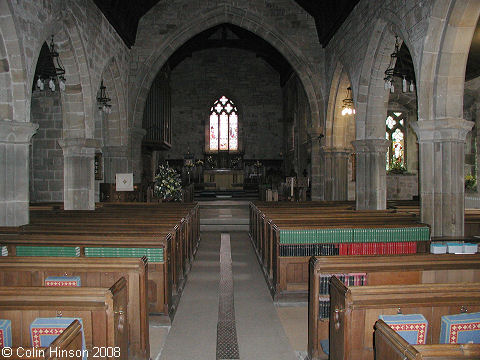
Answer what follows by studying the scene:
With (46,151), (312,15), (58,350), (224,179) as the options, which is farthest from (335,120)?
(58,350)

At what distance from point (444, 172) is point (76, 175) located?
692 cm

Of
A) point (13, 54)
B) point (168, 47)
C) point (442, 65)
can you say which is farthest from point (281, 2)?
point (13, 54)

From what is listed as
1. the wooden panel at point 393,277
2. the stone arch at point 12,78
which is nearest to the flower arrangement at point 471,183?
the wooden panel at point 393,277

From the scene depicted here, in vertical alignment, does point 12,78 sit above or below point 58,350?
above

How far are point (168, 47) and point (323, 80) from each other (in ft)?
16.2

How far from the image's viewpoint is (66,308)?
7.52 feet

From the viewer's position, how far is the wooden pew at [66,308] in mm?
2297

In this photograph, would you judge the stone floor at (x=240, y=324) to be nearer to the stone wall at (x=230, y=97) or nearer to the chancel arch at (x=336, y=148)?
the chancel arch at (x=336, y=148)

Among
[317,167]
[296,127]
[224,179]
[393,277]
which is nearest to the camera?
[393,277]

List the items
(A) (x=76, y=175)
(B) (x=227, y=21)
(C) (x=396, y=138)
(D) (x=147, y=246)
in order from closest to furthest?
(D) (x=147, y=246)
(A) (x=76, y=175)
(B) (x=227, y=21)
(C) (x=396, y=138)

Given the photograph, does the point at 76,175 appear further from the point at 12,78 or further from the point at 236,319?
the point at 236,319

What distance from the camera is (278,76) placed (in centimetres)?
2128

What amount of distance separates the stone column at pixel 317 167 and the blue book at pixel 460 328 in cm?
995

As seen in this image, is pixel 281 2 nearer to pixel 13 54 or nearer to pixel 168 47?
pixel 168 47
